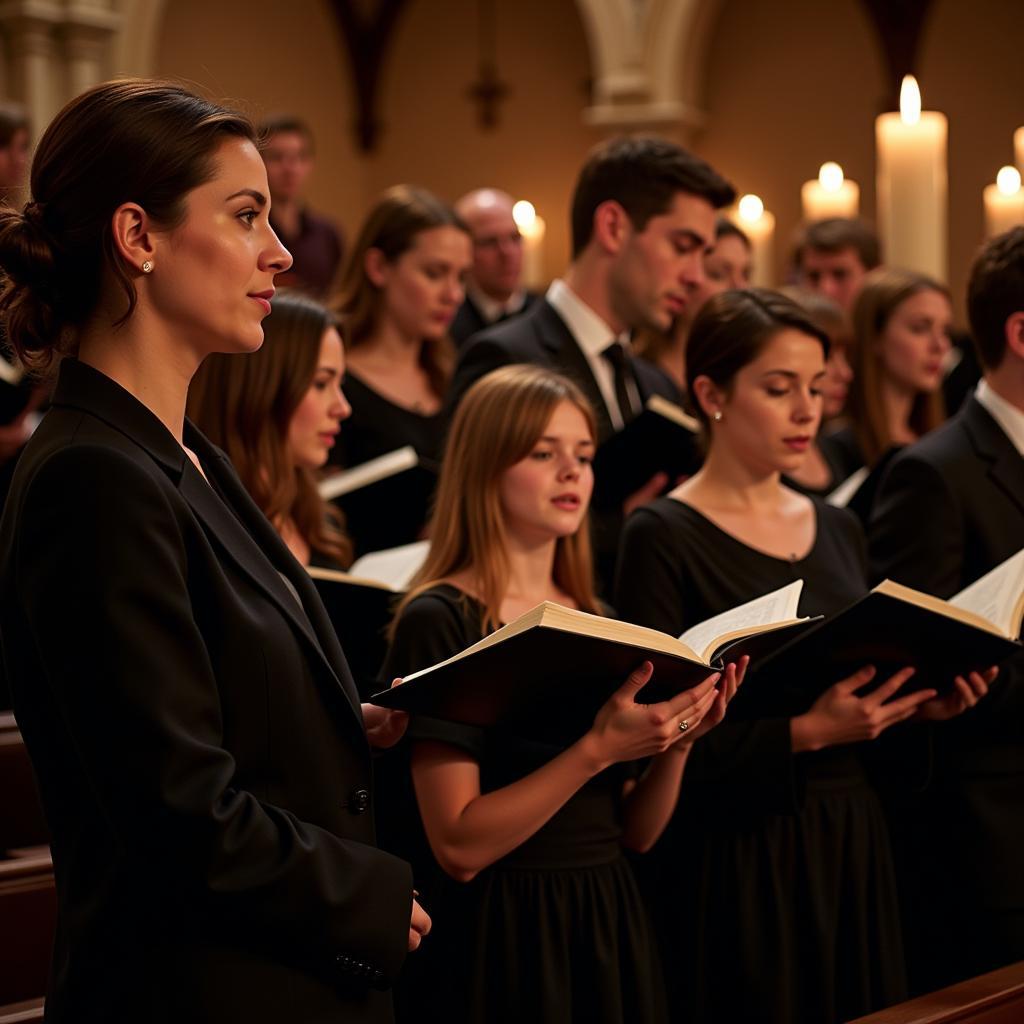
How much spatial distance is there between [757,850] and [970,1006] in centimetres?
68

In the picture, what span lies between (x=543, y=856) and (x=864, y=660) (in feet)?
1.97

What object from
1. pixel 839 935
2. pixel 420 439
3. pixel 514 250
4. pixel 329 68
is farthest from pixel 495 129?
pixel 839 935

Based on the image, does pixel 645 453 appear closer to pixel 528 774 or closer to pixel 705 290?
pixel 528 774

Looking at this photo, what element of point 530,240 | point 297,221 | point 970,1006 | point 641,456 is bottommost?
point 970,1006

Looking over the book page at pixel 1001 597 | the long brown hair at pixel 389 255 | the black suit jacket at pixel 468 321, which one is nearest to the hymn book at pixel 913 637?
the book page at pixel 1001 597

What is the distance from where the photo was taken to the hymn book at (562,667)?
1836 mm

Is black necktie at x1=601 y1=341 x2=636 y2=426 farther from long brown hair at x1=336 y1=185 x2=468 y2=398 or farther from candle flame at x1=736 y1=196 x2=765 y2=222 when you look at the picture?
candle flame at x1=736 y1=196 x2=765 y2=222

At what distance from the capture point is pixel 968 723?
9.26 feet

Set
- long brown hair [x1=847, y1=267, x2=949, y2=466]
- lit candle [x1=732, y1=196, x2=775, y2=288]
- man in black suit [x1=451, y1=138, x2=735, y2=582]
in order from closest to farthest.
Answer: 1. man in black suit [x1=451, y1=138, x2=735, y2=582]
2. long brown hair [x1=847, y1=267, x2=949, y2=466]
3. lit candle [x1=732, y1=196, x2=775, y2=288]

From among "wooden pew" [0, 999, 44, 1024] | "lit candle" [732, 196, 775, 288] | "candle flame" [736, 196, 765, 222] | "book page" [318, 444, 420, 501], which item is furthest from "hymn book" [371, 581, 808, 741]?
"candle flame" [736, 196, 765, 222]

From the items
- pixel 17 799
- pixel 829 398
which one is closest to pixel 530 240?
pixel 829 398

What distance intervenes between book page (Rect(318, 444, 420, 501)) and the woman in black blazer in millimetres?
1604

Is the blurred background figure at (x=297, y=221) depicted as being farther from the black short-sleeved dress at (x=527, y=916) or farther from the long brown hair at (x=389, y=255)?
the black short-sleeved dress at (x=527, y=916)

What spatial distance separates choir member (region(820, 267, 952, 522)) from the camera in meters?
4.41
